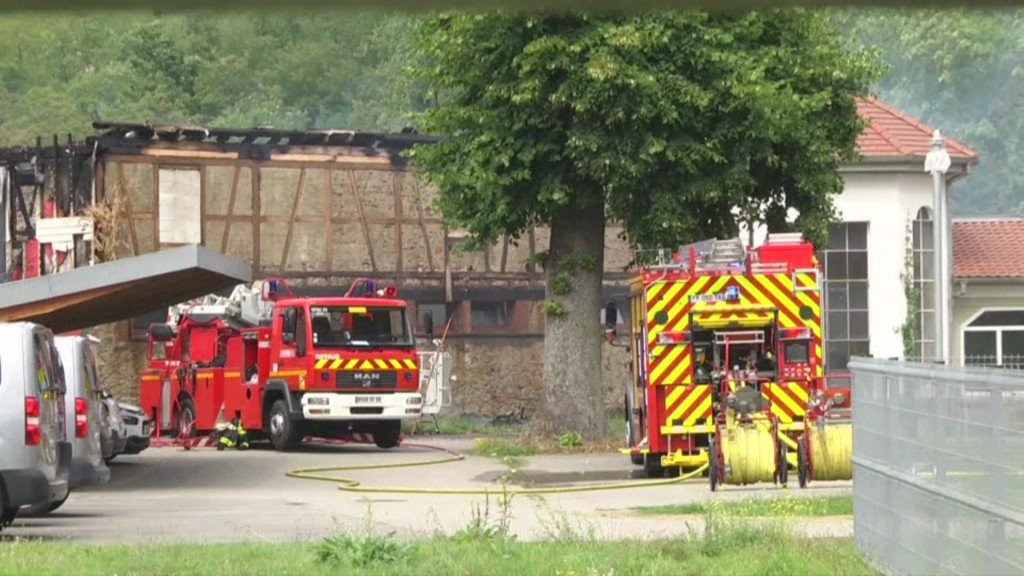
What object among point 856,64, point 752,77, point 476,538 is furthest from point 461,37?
point 476,538

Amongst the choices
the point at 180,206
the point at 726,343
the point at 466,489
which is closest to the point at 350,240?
the point at 180,206

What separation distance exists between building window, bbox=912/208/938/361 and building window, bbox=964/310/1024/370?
47.8 inches

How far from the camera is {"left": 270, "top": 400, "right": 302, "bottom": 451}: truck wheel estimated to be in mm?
29875

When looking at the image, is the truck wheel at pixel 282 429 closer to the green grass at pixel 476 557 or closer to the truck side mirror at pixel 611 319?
the truck side mirror at pixel 611 319

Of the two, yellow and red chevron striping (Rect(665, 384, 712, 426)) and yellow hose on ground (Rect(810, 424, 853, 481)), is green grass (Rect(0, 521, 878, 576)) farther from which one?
yellow and red chevron striping (Rect(665, 384, 712, 426))

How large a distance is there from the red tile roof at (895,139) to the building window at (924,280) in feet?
5.00

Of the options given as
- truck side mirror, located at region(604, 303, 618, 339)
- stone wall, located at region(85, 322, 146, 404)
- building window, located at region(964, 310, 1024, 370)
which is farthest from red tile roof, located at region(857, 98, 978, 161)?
stone wall, located at region(85, 322, 146, 404)

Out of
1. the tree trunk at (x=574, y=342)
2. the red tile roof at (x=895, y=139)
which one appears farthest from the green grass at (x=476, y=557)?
the red tile roof at (x=895, y=139)

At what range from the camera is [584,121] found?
87.4 ft

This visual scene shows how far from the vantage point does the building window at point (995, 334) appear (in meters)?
41.7

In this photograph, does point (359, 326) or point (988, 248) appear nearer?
point (359, 326)

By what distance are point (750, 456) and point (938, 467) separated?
9.26 meters

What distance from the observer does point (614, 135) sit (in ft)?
87.4

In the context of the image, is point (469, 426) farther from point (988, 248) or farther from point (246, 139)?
point (988, 248)
